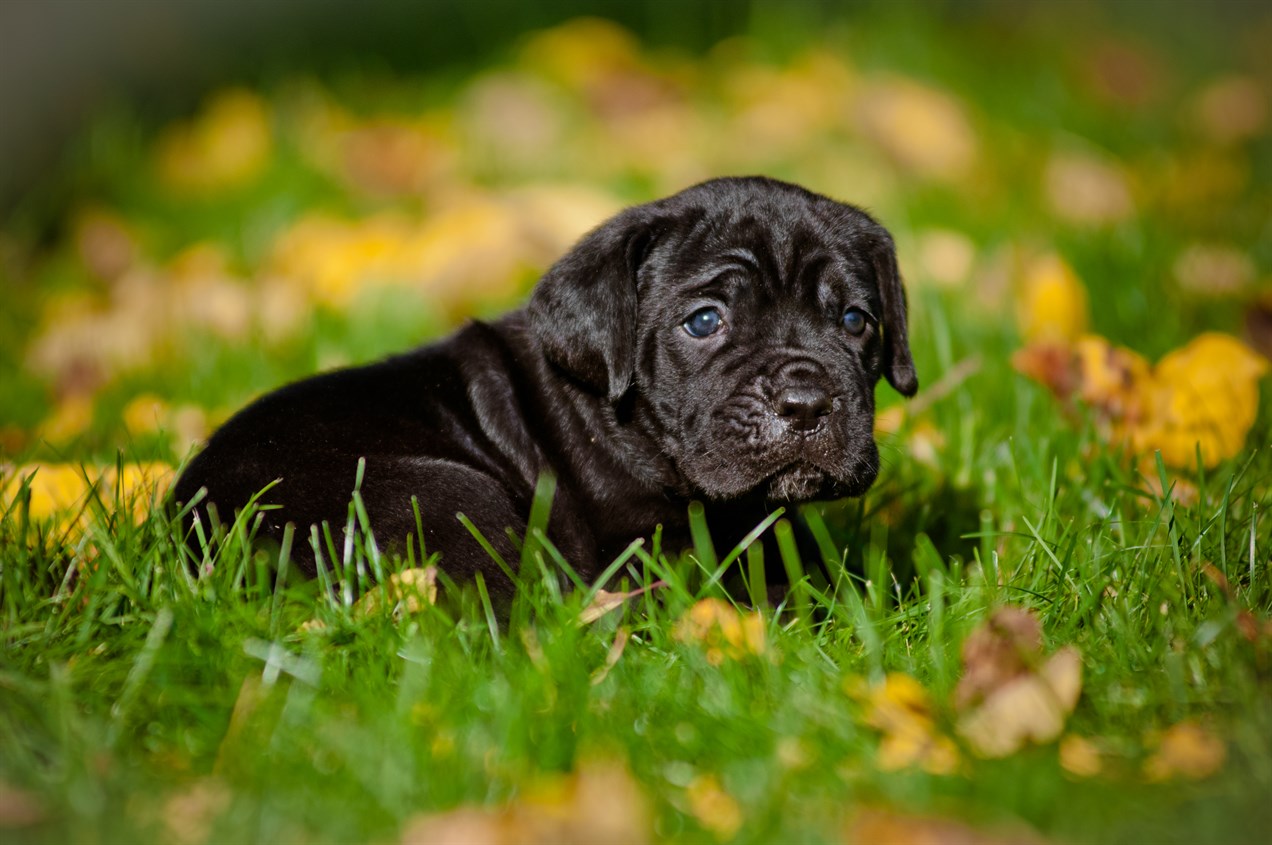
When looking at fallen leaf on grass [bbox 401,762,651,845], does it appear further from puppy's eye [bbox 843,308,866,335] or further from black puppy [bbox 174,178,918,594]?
puppy's eye [bbox 843,308,866,335]

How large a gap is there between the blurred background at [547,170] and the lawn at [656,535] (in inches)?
1.5

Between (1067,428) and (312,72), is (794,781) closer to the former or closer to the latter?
(1067,428)

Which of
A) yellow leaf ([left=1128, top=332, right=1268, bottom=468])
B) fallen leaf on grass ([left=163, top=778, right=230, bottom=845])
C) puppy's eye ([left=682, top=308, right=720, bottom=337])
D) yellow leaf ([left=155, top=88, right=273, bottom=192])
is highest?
yellow leaf ([left=155, top=88, right=273, bottom=192])

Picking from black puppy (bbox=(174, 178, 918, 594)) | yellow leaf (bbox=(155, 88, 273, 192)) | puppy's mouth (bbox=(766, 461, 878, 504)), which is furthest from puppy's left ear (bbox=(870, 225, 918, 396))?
yellow leaf (bbox=(155, 88, 273, 192))

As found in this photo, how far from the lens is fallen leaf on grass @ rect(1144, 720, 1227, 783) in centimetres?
265

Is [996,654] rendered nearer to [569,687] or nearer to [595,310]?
[569,687]

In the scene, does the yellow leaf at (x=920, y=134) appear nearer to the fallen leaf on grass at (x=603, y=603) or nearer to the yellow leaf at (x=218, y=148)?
the yellow leaf at (x=218, y=148)

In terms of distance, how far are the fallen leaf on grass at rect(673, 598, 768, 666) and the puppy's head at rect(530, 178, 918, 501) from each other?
0.61 m

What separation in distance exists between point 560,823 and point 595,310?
6.19ft

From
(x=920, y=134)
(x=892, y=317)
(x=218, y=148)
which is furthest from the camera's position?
(x=218, y=148)

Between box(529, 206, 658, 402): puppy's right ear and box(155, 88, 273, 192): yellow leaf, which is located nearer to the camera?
box(529, 206, 658, 402): puppy's right ear

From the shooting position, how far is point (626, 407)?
413 centimetres

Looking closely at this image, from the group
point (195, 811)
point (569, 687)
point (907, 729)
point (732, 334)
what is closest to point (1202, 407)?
point (732, 334)

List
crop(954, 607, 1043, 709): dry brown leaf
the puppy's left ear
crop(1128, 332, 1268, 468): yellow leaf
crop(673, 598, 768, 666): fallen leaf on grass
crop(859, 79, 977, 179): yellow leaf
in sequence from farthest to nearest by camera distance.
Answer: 1. crop(859, 79, 977, 179): yellow leaf
2. crop(1128, 332, 1268, 468): yellow leaf
3. the puppy's left ear
4. crop(673, 598, 768, 666): fallen leaf on grass
5. crop(954, 607, 1043, 709): dry brown leaf
